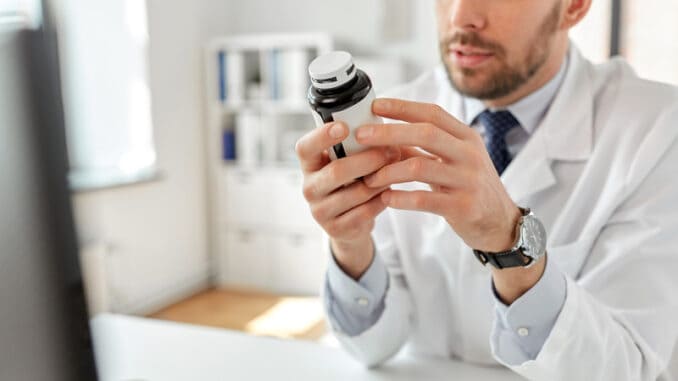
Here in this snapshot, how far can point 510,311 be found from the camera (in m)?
0.70

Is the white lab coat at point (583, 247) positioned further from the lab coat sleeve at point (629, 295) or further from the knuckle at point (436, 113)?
the knuckle at point (436, 113)

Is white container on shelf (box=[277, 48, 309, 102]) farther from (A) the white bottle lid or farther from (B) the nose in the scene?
(A) the white bottle lid

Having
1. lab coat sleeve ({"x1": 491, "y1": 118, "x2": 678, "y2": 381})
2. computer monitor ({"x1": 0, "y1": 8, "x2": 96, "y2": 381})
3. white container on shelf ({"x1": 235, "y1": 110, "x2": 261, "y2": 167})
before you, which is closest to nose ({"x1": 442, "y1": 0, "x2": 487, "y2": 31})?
lab coat sleeve ({"x1": 491, "y1": 118, "x2": 678, "y2": 381})

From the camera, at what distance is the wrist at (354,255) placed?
83 cm

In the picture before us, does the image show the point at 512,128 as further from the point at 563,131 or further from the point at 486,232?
the point at 486,232

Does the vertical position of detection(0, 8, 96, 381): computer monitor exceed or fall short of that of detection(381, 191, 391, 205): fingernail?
it exceeds it

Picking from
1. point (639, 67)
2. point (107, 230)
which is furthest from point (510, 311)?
point (639, 67)

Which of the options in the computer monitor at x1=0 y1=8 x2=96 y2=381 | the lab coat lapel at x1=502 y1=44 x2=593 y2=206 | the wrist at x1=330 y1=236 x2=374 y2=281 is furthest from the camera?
the lab coat lapel at x1=502 y1=44 x2=593 y2=206

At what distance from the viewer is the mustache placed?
0.91 meters

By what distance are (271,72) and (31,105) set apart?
334cm

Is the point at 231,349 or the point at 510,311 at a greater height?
the point at 510,311

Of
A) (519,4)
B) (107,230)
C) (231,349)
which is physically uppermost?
(519,4)

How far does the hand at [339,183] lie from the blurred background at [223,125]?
220cm

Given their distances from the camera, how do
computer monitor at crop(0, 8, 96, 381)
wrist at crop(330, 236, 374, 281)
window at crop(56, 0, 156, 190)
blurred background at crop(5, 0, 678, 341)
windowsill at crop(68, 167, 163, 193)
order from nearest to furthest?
computer monitor at crop(0, 8, 96, 381) → wrist at crop(330, 236, 374, 281) → windowsill at crop(68, 167, 163, 193) → window at crop(56, 0, 156, 190) → blurred background at crop(5, 0, 678, 341)
